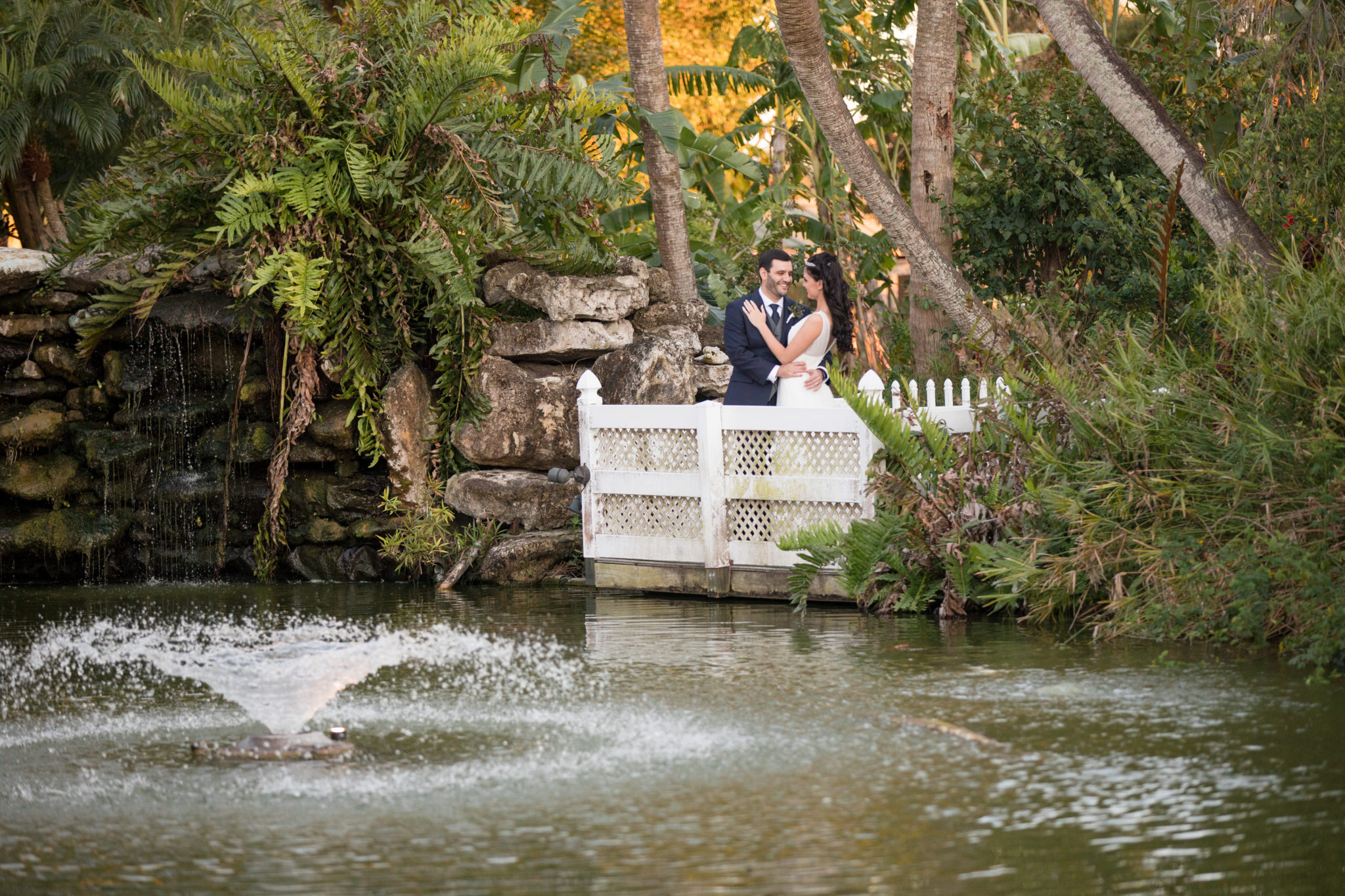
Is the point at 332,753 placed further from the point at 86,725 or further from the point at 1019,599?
the point at 1019,599

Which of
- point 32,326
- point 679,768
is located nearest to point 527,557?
point 32,326

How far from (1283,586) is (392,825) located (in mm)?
5072

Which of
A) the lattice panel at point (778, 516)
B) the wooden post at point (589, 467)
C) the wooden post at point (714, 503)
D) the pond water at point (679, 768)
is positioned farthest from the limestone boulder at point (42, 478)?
the lattice panel at point (778, 516)

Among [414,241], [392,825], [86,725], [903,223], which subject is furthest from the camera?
[903,223]

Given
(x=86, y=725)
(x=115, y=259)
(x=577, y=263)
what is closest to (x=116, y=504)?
(x=115, y=259)

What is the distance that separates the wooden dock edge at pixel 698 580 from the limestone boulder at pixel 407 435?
1989mm

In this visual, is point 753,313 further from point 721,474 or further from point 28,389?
point 28,389

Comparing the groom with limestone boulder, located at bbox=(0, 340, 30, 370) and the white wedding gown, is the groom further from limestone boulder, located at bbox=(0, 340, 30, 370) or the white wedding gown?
limestone boulder, located at bbox=(0, 340, 30, 370)

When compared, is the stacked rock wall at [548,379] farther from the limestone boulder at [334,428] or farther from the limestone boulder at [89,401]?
the limestone boulder at [89,401]

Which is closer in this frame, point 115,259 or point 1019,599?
point 1019,599

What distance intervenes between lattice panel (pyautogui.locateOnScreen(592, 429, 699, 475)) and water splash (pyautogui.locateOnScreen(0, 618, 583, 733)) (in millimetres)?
2265

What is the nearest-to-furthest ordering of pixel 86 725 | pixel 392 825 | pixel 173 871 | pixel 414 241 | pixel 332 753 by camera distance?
pixel 173 871 < pixel 392 825 < pixel 332 753 < pixel 86 725 < pixel 414 241

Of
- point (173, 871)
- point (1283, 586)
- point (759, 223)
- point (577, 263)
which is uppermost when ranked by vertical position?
point (759, 223)

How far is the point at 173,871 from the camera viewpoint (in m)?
4.88
